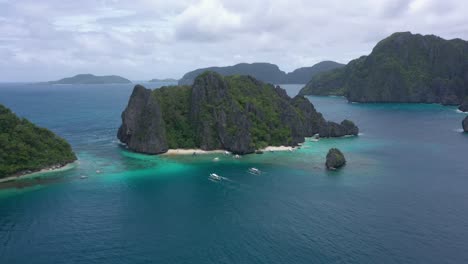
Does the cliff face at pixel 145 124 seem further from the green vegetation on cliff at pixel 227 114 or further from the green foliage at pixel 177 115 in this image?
the green vegetation on cliff at pixel 227 114

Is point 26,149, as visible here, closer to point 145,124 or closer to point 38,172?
point 38,172

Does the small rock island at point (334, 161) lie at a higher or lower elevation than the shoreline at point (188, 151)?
higher

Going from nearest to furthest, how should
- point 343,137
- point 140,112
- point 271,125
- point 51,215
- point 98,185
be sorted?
point 51,215
point 98,185
point 140,112
point 271,125
point 343,137

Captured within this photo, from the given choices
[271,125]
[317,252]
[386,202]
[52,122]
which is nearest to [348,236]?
[317,252]

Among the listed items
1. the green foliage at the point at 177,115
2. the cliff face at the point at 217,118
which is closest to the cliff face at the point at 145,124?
the green foliage at the point at 177,115

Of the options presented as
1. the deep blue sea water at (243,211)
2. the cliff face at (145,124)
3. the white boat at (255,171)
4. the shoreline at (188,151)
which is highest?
the cliff face at (145,124)

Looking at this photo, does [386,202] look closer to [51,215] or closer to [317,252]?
[317,252]

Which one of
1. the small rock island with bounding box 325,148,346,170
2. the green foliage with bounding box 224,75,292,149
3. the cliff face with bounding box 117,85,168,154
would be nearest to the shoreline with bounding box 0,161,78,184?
the cliff face with bounding box 117,85,168,154
